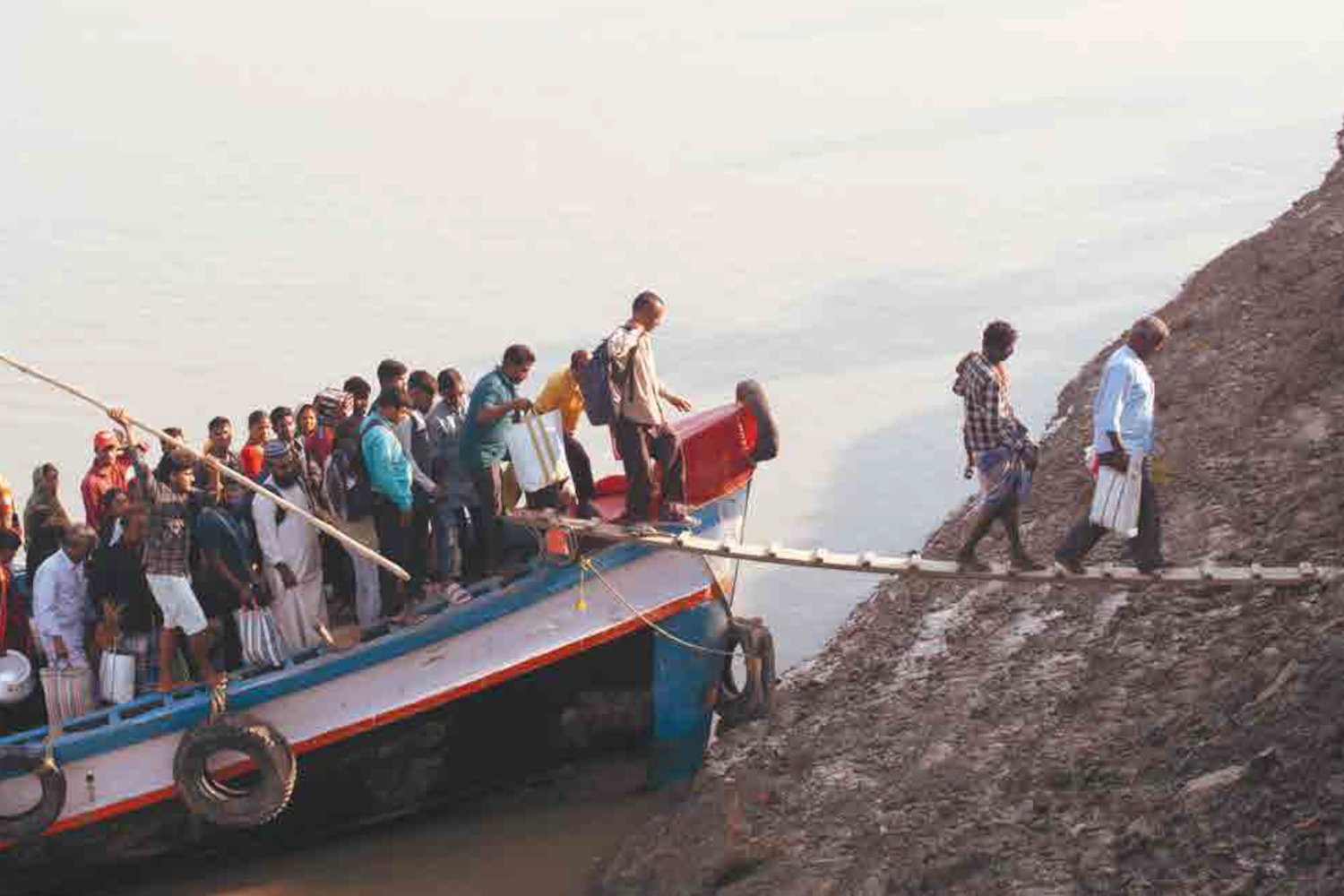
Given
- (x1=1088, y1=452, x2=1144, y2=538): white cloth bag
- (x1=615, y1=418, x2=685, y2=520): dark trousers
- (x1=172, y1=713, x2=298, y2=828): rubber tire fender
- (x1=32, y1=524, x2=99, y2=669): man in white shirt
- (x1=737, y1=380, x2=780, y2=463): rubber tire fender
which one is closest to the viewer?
(x1=1088, y1=452, x2=1144, y2=538): white cloth bag

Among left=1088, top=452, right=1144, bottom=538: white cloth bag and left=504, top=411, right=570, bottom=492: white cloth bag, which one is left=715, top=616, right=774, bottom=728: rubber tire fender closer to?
left=504, top=411, right=570, bottom=492: white cloth bag

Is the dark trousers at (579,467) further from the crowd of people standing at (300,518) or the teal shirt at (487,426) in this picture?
the teal shirt at (487,426)

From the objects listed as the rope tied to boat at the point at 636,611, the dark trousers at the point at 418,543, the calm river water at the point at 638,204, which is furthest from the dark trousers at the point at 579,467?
the calm river water at the point at 638,204

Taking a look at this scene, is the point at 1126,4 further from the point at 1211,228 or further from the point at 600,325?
the point at 600,325

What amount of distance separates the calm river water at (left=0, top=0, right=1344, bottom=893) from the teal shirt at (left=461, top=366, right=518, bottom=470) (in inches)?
84.8

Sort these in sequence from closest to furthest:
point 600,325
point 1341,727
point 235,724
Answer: point 1341,727, point 235,724, point 600,325

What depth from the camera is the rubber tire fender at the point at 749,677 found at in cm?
1030

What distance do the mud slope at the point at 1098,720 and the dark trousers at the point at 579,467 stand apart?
1656mm

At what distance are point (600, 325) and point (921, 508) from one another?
21.8 feet

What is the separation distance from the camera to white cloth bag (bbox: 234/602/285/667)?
963cm

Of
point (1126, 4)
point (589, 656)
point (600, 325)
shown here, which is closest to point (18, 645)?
point (589, 656)

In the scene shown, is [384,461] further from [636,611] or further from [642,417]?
[636,611]

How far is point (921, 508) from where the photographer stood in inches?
631

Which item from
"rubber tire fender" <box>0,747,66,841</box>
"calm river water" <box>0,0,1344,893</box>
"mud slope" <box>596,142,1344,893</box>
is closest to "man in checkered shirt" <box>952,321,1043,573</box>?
"mud slope" <box>596,142,1344,893</box>
